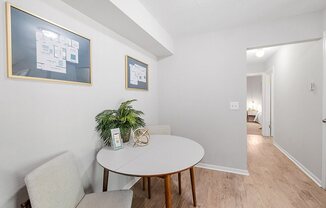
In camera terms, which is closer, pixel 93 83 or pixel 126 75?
pixel 93 83

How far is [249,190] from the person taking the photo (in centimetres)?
188

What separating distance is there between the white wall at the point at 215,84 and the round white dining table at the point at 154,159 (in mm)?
1056

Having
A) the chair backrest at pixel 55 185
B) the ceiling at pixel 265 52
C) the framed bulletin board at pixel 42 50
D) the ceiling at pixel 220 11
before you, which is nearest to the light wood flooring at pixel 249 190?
the chair backrest at pixel 55 185

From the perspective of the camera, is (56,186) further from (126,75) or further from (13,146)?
(126,75)

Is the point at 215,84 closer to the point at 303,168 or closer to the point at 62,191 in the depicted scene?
the point at 303,168

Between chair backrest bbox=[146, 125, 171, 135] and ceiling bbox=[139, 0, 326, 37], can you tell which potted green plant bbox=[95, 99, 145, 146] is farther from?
ceiling bbox=[139, 0, 326, 37]

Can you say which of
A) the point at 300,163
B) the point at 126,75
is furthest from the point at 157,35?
the point at 300,163

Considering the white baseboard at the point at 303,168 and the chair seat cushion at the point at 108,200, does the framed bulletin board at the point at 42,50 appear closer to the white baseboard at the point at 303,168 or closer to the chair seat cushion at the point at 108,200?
the chair seat cushion at the point at 108,200

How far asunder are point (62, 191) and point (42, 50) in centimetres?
98

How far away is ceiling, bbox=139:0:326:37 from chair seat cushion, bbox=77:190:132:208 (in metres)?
1.95

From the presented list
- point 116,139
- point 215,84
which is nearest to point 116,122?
point 116,139

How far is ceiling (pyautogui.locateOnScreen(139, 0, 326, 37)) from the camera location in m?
1.73

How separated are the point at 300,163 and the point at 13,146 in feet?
12.2

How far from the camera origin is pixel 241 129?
2.31 meters
